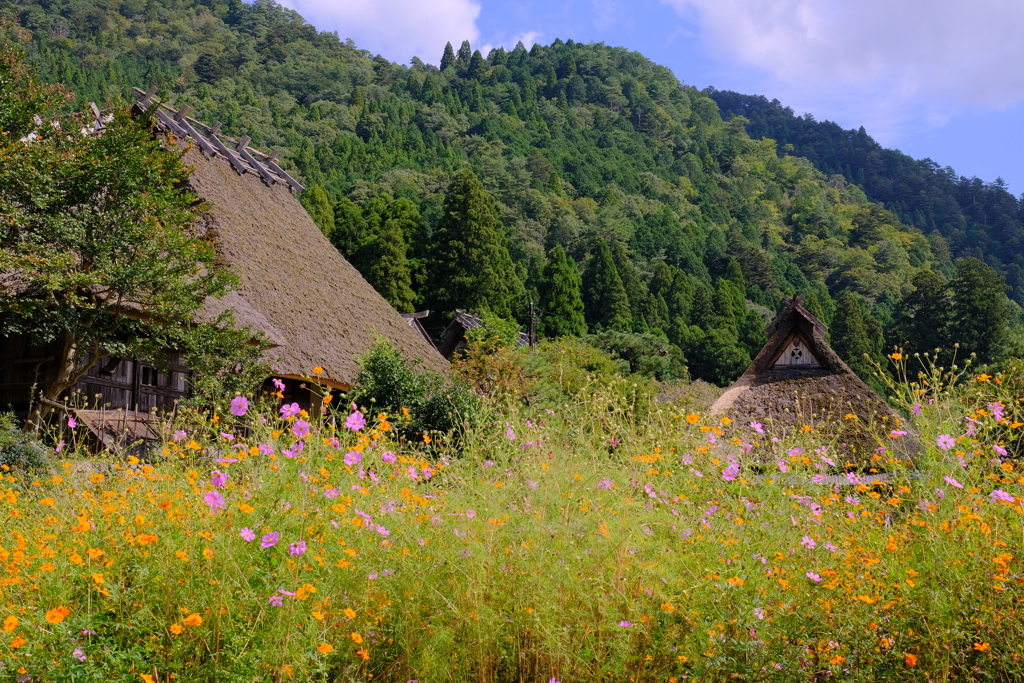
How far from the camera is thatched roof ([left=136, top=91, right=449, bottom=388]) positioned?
1323 cm

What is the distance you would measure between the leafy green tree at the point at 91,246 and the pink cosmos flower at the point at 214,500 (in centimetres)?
667

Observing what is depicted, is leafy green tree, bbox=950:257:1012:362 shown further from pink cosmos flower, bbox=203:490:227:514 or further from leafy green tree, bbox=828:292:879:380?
pink cosmos flower, bbox=203:490:227:514

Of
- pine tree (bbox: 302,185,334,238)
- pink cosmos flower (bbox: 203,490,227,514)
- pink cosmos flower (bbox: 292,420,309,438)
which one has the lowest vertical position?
pink cosmos flower (bbox: 203,490,227,514)

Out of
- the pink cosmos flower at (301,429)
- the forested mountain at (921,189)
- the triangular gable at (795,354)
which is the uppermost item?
the forested mountain at (921,189)

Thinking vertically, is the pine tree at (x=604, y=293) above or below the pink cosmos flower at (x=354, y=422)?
above

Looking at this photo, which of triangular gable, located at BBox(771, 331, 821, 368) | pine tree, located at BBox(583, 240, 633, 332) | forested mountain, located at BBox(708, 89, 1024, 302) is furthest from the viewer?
forested mountain, located at BBox(708, 89, 1024, 302)

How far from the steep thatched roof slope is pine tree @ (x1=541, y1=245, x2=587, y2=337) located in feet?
44.0

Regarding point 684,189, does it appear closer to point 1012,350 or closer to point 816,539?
point 1012,350

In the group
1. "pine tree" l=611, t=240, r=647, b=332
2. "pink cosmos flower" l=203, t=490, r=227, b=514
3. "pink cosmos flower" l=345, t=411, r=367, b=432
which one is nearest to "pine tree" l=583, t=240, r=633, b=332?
"pine tree" l=611, t=240, r=647, b=332

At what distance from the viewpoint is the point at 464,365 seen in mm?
16234

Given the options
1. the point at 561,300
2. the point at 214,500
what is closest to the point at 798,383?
the point at 214,500

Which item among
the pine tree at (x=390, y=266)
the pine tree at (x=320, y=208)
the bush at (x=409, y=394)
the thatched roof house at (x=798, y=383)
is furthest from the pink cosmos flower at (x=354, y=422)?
the pine tree at (x=320, y=208)

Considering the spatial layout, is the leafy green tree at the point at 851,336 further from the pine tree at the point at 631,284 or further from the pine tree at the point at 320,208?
the pine tree at the point at 320,208

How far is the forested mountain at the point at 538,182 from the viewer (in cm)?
3162
